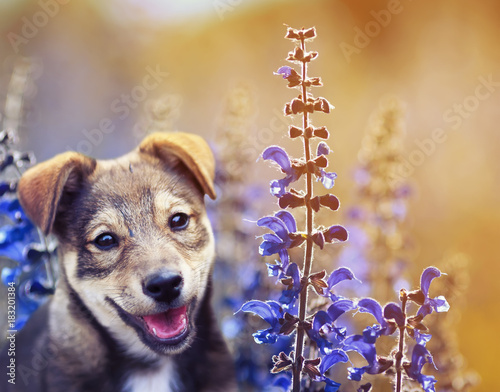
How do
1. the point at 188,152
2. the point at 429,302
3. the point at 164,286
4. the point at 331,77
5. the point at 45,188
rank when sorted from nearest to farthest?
the point at 429,302
the point at 164,286
the point at 45,188
the point at 188,152
the point at 331,77

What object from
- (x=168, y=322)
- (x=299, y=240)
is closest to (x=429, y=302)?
(x=299, y=240)

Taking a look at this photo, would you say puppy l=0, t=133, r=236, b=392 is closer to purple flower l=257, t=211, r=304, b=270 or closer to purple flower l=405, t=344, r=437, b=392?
purple flower l=257, t=211, r=304, b=270

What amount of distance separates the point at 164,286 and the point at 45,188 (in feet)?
1.34

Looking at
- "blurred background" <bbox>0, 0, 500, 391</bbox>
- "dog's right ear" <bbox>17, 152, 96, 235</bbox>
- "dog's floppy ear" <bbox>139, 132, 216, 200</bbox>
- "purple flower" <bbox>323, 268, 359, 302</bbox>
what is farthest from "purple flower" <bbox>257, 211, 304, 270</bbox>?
"blurred background" <bbox>0, 0, 500, 391</bbox>

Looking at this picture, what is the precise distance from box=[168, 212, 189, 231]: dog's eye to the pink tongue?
0.22 meters

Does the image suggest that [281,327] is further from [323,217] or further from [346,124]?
[346,124]

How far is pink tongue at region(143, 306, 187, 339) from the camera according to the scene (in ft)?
4.29

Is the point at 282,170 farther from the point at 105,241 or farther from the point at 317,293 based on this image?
the point at 105,241

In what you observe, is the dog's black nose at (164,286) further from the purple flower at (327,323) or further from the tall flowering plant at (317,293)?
the purple flower at (327,323)

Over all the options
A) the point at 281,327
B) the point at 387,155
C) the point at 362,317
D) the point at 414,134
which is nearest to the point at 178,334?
the point at 281,327

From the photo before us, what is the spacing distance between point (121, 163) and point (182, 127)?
161 cm

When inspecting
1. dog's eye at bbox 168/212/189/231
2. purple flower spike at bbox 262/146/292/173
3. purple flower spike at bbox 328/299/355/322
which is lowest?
purple flower spike at bbox 328/299/355/322

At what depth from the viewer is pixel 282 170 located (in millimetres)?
1076

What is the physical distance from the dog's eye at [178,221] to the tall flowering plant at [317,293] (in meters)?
0.41
